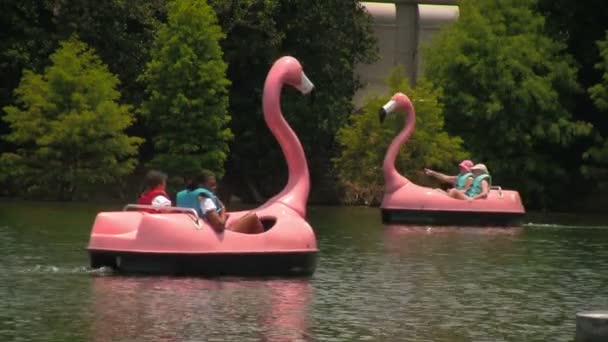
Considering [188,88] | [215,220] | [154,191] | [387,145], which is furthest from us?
[387,145]

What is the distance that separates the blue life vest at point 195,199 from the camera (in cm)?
1984

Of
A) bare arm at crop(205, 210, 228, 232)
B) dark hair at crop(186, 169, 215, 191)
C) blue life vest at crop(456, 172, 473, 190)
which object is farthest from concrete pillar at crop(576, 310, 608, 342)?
blue life vest at crop(456, 172, 473, 190)

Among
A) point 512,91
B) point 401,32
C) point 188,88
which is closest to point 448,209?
point 512,91

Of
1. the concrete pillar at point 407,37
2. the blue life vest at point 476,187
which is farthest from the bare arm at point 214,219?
the concrete pillar at point 407,37

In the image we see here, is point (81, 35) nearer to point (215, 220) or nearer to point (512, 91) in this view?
point (512, 91)

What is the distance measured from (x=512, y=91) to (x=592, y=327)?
3527cm

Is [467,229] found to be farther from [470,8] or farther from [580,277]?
[470,8]

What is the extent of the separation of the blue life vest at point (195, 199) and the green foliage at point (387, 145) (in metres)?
28.7

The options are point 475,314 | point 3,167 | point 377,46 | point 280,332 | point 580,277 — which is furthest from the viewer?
point 377,46

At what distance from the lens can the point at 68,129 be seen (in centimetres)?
4653

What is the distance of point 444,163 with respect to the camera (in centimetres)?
4912

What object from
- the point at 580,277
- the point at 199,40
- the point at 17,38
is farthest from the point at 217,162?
the point at 580,277

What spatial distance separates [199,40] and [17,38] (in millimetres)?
5944

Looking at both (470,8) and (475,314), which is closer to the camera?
(475,314)
